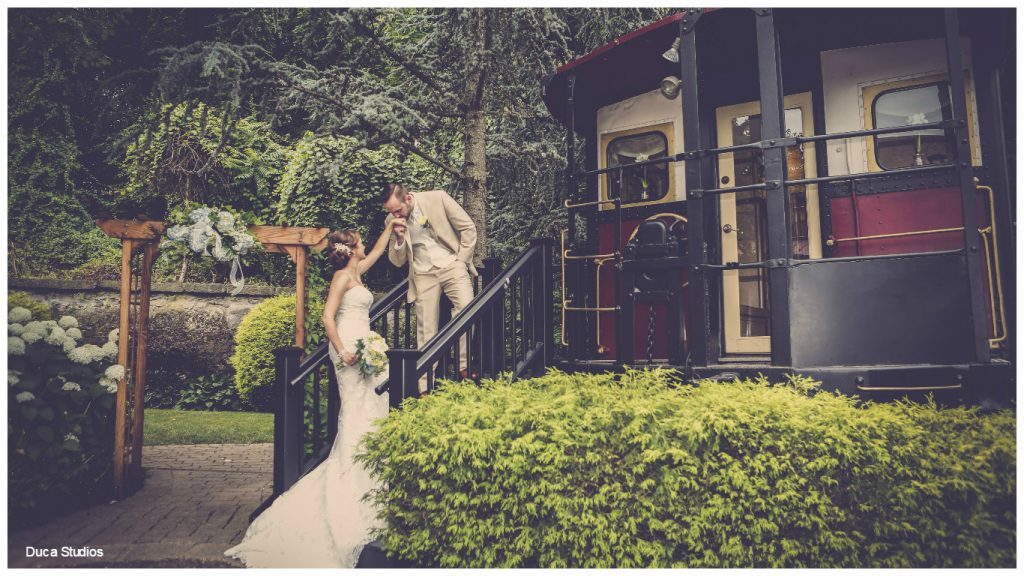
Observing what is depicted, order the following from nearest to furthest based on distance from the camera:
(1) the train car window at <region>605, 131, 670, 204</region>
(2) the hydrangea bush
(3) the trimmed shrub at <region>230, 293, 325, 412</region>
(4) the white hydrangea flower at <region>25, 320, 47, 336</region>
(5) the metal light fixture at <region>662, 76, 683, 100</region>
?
(2) the hydrangea bush → (4) the white hydrangea flower at <region>25, 320, 47, 336</region> → (5) the metal light fixture at <region>662, 76, 683, 100</region> → (1) the train car window at <region>605, 131, 670, 204</region> → (3) the trimmed shrub at <region>230, 293, 325, 412</region>

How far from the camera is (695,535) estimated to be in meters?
3.05

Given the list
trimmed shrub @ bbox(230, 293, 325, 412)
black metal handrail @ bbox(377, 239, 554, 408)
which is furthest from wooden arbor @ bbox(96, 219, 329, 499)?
trimmed shrub @ bbox(230, 293, 325, 412)

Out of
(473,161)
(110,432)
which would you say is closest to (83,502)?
(110,432)

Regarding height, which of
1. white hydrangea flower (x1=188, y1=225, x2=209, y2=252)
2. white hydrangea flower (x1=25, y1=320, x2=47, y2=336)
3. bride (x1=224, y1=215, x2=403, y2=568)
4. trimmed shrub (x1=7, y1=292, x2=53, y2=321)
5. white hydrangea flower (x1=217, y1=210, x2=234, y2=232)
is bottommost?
bride (x1=224, y1=215, x2=403, y2=568)

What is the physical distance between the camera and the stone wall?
10.4 m

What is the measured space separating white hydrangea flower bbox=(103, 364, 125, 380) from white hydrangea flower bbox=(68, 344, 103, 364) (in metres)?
0.14

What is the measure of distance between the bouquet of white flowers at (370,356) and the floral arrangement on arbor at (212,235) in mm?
1224

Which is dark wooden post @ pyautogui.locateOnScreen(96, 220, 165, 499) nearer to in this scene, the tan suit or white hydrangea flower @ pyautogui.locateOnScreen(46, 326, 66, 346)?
white hydrangea flower @ pyautogui.locateOnScreen(46, 326, 66, 346)

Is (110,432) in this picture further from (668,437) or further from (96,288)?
(96,288)

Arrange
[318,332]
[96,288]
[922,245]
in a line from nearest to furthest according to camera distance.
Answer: [922,245] < [318,332] < [96,288]

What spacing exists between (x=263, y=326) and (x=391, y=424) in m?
6.48

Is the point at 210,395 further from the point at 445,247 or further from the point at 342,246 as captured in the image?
the point at 445,247

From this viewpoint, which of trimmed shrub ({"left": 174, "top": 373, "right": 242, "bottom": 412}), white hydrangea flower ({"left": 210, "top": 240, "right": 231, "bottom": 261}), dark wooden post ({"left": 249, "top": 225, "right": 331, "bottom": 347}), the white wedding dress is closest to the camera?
the white wedding dress

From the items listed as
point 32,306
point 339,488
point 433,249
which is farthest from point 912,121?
point 32,306
